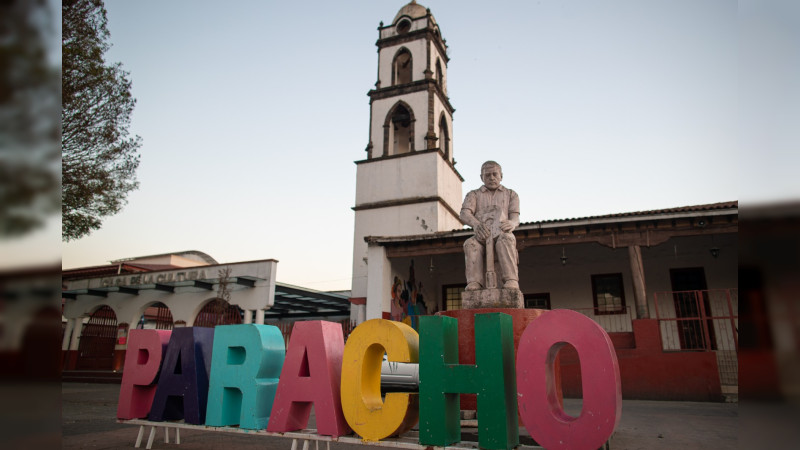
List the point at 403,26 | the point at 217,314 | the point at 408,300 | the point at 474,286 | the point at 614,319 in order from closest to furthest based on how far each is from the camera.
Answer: the point at 474,286, the point at 614,319, the point at 408,300, the point at 217,314, the point at 403,26

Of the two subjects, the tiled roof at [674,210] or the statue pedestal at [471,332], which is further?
the tiled roof at [674,210]

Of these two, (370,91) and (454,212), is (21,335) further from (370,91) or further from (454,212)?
(370,91)

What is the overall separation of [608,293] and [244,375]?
504 inches

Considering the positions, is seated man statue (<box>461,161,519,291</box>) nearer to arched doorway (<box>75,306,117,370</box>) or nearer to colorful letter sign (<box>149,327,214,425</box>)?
colorful letter sign (<box>149,327,214,425</box>)

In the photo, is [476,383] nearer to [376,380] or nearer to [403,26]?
[376,380]

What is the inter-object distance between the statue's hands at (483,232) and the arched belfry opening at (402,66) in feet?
55.9

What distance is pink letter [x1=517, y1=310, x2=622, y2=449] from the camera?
3311mm

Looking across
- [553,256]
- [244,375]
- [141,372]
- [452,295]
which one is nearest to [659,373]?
[553,256]

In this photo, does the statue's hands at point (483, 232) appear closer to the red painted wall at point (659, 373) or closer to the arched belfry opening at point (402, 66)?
the red painted wall at point (659, 373)

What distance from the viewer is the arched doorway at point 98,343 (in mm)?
17859

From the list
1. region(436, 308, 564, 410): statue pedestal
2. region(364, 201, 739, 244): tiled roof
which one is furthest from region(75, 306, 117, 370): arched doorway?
region(436, 308, 564, 410): statue pedestal

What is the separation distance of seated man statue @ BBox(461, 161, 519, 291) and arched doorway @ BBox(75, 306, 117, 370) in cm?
1756

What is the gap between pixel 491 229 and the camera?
5.88 meters

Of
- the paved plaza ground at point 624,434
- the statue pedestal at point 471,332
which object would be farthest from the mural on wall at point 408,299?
the statue pedestal at point 471,332
